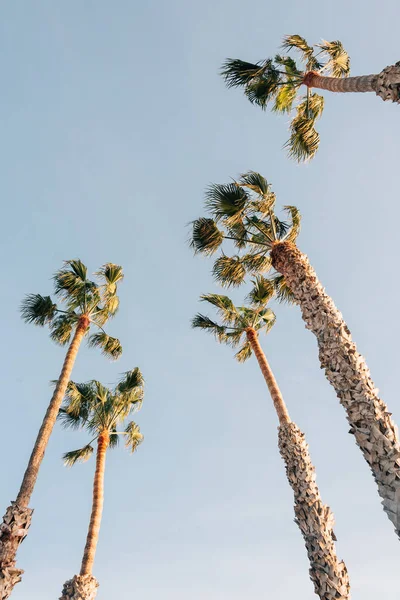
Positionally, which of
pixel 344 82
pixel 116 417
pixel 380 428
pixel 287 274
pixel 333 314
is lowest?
pixel 380 428

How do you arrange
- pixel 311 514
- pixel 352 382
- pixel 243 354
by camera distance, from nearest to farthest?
pixel 352 382, pixel 311 514, pixel 243 354

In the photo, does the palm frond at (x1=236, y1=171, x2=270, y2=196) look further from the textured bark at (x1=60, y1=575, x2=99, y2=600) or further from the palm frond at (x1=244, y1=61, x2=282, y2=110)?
the textured bark at (x1=60, y1=575, x2=99, y2=600)

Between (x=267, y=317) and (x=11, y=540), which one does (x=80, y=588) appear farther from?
(x=267, y=317)

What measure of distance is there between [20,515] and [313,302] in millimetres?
7645

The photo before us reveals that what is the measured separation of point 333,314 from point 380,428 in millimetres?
2540

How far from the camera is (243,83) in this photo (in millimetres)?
12680

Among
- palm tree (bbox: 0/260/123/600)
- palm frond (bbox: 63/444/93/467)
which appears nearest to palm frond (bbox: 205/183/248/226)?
palm tree (bbox: 0/260/123/600)

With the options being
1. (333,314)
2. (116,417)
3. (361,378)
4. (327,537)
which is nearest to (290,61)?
(333,314)

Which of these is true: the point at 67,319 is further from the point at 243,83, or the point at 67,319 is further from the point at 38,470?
the point at 243,83

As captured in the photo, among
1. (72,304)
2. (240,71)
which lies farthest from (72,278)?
(240,71)

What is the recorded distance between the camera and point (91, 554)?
524 inches

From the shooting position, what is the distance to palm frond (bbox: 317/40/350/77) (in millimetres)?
12570

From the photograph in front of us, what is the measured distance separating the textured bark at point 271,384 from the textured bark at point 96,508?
6.76 m

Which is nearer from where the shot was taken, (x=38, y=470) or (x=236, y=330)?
(x=38, y=470)
